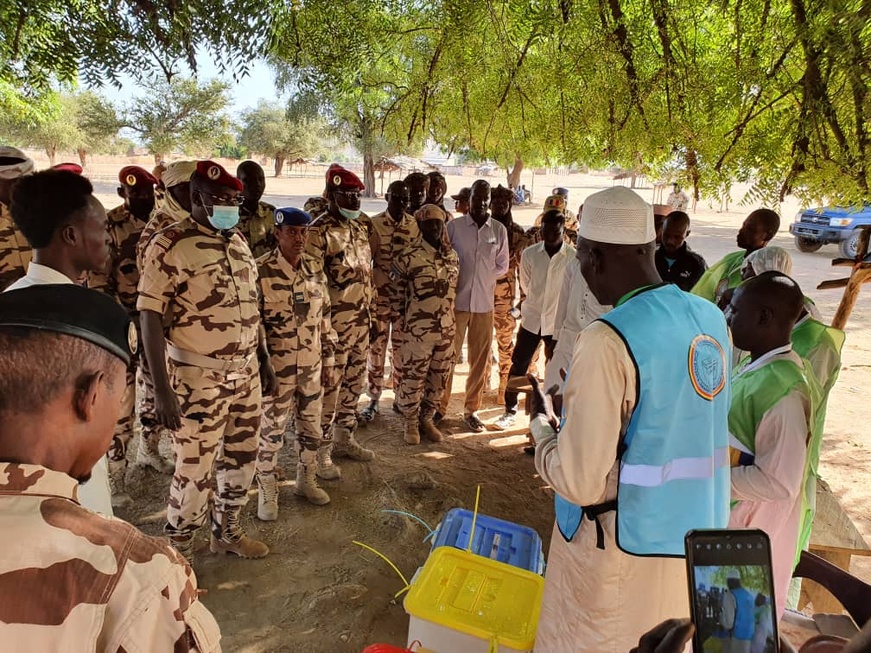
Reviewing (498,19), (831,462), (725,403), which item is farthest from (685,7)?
(831,462)

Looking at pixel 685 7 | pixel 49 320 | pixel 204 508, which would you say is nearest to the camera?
pixel 49 320

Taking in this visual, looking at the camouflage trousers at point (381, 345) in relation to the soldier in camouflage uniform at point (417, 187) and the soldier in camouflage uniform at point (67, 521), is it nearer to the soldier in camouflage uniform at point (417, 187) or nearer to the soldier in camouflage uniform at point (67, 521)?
the soldier in camouflage uniform at point (417, 187)

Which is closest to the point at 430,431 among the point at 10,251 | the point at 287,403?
the point at 287,403

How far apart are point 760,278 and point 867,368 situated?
23.7 ft

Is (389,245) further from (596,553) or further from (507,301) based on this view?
(596,553)

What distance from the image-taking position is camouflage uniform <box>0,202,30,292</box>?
11.8ft

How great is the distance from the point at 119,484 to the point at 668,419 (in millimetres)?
3789

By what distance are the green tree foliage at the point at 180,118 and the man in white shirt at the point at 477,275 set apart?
20777mm

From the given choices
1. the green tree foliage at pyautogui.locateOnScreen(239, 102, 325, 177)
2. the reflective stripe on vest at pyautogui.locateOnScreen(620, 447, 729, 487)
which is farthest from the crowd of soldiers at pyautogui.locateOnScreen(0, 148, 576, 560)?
the green tree foliage at pyautogui.locateOnScreen(239, 102, 325, 177)

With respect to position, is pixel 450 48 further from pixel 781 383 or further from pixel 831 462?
pixel 831 462

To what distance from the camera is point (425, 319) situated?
4898 mm

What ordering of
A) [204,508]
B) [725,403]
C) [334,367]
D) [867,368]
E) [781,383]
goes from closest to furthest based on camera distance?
[725,403]
[781,383]
[204,508]
[334,367]
[867,368]

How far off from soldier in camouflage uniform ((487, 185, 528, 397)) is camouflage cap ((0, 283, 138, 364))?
4885mm

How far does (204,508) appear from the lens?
307 centimetres
